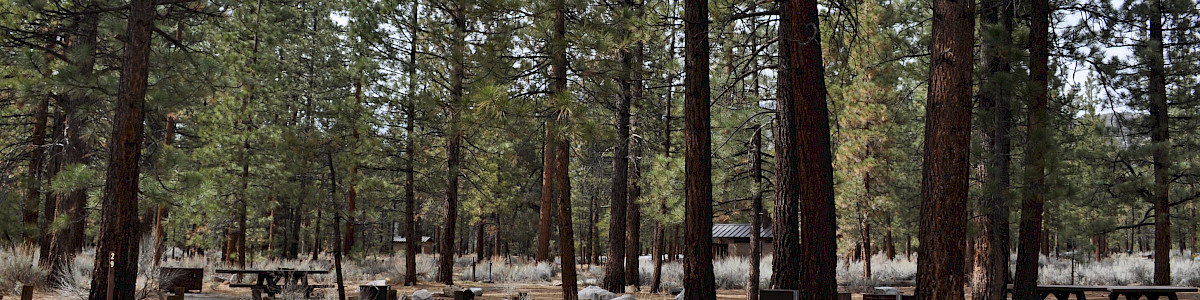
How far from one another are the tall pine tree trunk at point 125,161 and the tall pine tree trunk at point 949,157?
34.4ft

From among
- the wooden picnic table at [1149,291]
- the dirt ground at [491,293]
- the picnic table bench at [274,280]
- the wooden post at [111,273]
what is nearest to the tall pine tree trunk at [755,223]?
the dirt ground at [491,293]

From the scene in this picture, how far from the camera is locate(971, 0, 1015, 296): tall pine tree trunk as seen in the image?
1139 centimetres

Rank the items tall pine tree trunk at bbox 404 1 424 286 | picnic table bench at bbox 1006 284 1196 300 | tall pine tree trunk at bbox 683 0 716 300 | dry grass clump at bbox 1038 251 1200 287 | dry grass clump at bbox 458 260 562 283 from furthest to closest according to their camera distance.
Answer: dry grass clump at bbox 458 260 562 283
dry grass clump at bbox 1038 251 1200 287
tall pine tree trunk at bbox 404 1 424 286
picnic table bench at bbox 1006 284 1196 300
tall pine tree trunk at bbox 683 0 716 300

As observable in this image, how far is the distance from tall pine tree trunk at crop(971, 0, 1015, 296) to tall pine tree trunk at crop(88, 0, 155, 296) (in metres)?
12.3

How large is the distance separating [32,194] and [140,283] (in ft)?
10.4

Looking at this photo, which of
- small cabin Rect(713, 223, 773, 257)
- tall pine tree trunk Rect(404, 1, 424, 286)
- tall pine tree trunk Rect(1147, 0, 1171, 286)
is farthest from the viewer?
small cabin Rect(713, 223, 773, 257)

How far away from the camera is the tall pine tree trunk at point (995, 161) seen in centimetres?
1139

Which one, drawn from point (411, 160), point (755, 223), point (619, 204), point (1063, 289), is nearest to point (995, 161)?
point (1063, 289)

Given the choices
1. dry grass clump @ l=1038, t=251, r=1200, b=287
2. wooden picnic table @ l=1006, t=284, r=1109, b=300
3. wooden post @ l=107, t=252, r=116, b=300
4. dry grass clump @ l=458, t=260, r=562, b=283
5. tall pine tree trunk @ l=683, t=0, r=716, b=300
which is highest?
tall pine tree trunk @ l=683, t=0, r=716, b=300

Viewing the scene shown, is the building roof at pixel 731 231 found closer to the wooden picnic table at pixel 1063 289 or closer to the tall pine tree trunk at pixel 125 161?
the wooden picnic table at pixel 1063 289

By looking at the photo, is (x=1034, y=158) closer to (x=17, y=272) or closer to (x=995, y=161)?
(x=995, y=161)

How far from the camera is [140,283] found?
13.7 metres

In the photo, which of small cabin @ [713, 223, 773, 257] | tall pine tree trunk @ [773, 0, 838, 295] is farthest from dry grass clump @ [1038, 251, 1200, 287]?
tall pine tree trunk @ [773, 0, 838, 295]

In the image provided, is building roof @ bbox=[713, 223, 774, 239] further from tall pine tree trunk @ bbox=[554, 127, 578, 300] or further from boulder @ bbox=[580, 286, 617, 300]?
tall pine tree trunk @ bbox=[554, 127, 578, 300]
